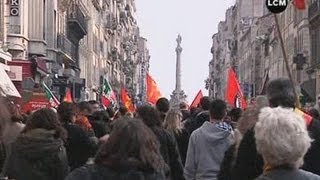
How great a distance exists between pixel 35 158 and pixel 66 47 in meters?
40.9

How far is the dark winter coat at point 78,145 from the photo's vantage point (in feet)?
33.3

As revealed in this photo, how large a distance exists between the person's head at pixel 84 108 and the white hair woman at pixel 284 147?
6613 mm

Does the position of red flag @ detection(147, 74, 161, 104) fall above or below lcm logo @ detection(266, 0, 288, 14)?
below

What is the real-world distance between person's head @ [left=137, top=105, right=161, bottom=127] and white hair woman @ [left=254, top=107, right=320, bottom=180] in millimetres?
4923

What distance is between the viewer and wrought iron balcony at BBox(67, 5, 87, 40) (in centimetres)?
5166

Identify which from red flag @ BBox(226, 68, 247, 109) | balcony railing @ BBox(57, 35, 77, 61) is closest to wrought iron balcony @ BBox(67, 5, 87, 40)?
balcony railing @ BBox(57, 35, 77, 61)

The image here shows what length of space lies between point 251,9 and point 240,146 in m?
124

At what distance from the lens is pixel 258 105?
7340 mm

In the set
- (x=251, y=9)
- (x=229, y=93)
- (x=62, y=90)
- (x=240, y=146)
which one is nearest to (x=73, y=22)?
(x=62, y=90)

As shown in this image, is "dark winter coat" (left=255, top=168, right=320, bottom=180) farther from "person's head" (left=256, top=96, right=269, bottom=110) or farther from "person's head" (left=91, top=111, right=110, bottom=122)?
"person's head" (left=91, top=111, right=110, bottom=122)

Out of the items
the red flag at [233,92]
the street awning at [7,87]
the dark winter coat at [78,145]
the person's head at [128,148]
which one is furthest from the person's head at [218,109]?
the red flag at [233,92]

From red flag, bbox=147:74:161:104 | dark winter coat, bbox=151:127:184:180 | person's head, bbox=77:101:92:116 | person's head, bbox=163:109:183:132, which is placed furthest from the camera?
red flag, bbox=147:74:161:104

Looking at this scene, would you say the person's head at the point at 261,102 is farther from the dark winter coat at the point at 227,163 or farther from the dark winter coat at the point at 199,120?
the dark winter coat at the point at 199,120

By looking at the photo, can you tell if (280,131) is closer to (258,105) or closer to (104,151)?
(104,151)
